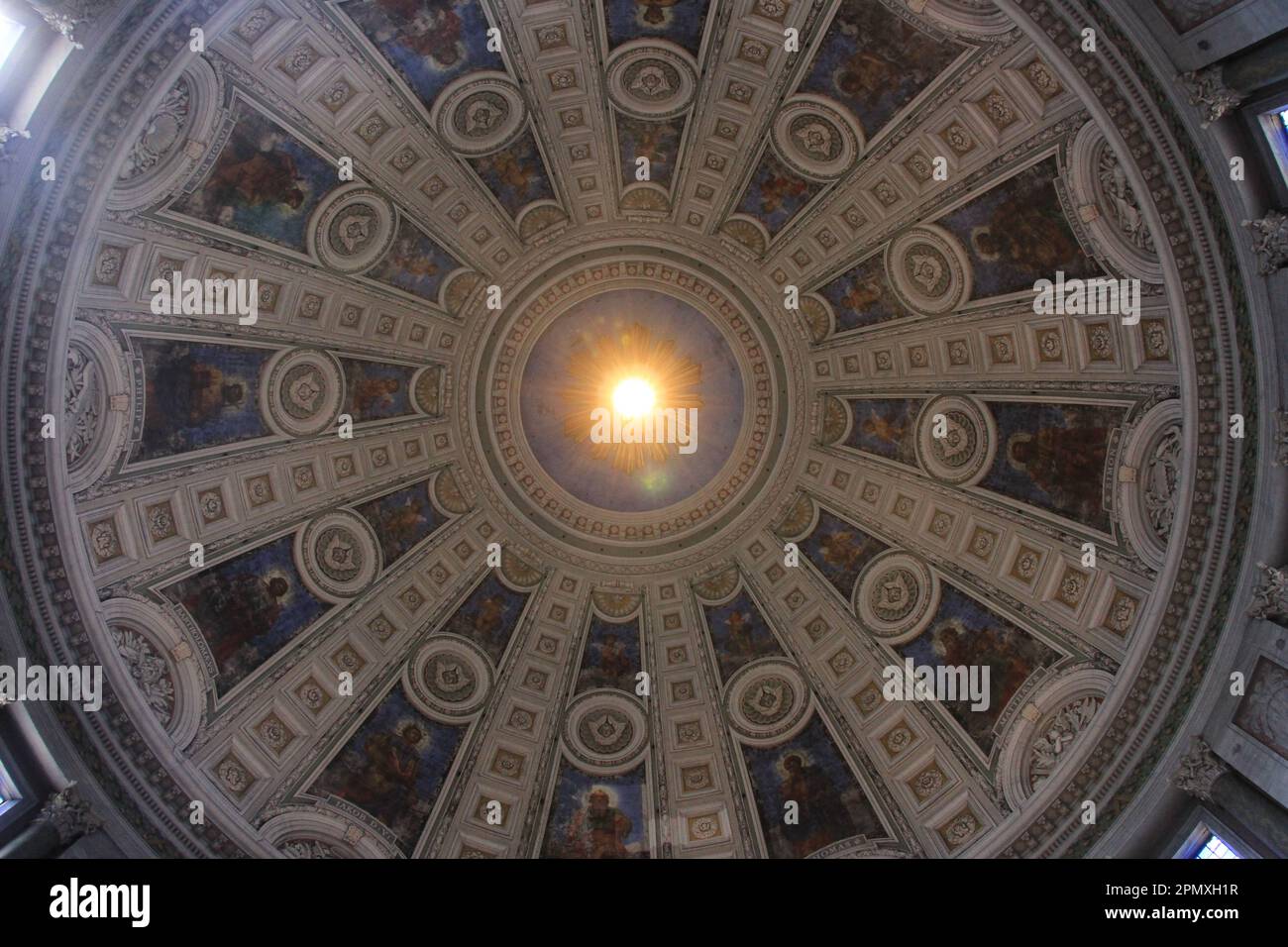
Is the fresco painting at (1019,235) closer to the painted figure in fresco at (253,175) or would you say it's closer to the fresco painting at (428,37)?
the fresco painting at (428,37)

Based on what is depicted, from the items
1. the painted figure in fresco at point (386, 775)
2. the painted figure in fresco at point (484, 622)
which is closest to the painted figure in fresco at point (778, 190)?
the painted figure in fresco at point (484, 622)

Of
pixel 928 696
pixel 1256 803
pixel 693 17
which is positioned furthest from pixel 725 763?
pixel 693 17

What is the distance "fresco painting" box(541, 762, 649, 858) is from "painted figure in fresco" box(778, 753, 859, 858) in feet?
10.3

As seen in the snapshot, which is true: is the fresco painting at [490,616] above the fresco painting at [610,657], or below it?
above

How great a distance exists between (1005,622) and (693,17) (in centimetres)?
1329

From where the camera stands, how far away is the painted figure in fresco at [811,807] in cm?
2180

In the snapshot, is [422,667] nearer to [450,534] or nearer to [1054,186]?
[450,534]

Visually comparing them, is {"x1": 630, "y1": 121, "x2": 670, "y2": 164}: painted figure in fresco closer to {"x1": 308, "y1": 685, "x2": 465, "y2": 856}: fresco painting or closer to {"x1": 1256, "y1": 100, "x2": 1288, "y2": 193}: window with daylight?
{"x1": 1256, "y1": 100, "x2": 1288, "y2": 193}: window with daylight

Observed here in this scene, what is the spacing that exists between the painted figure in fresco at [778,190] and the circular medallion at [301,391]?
33.3 ft

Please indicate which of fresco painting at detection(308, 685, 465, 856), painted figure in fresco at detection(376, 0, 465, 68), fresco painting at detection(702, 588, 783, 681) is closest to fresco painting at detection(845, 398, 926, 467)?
fresco painting at detection(702, 588, 783, 681)

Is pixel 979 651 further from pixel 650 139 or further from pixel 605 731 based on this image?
pixel 650 139

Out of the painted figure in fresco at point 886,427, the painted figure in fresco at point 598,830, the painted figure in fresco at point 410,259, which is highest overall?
the painted figure in fresco at point 410,259

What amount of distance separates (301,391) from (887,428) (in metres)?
13.0

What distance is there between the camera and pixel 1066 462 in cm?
2044
